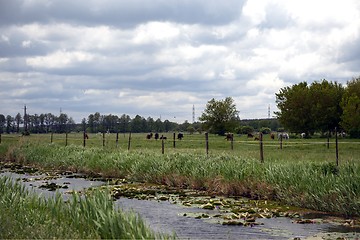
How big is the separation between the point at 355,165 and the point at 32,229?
1184 centimetres

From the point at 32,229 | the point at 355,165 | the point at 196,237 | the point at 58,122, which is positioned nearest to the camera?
the point at 32,229

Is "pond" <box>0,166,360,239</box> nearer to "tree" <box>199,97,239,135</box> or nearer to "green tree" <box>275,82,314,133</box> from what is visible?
"green tree" <box>275,82,314,133</box>

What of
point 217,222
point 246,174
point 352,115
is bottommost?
point 217,222

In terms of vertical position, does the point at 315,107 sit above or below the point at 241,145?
above

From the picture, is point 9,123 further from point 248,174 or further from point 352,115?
point 248,174

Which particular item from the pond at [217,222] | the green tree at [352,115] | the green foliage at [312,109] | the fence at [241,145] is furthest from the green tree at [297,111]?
the pond at [217,222]

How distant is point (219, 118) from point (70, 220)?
85633 millimetres

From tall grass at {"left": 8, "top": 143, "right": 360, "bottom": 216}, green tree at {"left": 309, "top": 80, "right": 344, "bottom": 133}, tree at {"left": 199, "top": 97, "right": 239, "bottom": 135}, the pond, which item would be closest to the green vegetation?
tall grass at {"left": 8, "top": 143, "right": 360, "bottom": 216}

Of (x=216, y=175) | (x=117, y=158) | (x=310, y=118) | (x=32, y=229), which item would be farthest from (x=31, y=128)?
(x=32, y=229)

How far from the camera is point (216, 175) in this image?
20.7 meters

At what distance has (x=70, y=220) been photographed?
9.73m

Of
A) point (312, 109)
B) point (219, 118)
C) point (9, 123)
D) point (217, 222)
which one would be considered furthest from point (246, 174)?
point (9, 123)

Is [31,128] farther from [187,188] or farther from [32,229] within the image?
[32,229]

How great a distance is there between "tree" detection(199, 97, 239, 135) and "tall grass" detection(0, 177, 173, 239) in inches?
3282
